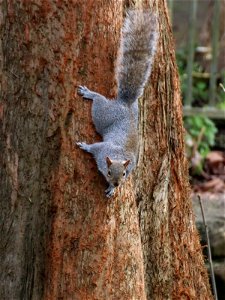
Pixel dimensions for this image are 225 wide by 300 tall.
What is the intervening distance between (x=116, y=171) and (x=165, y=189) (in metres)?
0.72

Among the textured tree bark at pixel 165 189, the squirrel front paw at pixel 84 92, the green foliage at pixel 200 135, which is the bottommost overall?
the green foliage at pixel 200 135

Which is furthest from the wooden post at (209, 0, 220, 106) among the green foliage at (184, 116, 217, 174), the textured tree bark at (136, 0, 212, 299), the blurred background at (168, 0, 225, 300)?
the textured tree bark at (136, 0, 212, 299)

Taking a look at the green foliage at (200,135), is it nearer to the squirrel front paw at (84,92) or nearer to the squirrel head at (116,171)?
the squirrel head at (116,171)

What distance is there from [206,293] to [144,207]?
2.00 feet

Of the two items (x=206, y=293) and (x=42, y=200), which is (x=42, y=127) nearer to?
(x=42, y=200)

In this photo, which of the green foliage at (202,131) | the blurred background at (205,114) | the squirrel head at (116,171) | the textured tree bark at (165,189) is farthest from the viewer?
the green foliage at (202,131)

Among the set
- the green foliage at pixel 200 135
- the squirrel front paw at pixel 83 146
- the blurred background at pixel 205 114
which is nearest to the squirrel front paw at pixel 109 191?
the squirrel front paw at pixel 83 146

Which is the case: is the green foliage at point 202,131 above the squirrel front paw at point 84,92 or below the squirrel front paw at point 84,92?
below

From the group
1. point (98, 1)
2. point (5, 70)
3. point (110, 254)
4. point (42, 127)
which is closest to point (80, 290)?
point (110, 254)

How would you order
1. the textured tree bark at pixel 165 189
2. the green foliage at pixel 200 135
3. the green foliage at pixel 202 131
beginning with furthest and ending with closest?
the green foliage at pixel 202 131 → the green foliage at pixel 200 135 → the textured tree bark at pixel 165 189

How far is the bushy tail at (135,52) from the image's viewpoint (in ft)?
10.9

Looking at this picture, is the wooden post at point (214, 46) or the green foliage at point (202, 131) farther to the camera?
the wooden post at point (214, 46)

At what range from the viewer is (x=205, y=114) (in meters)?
7.68

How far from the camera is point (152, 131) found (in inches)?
150
